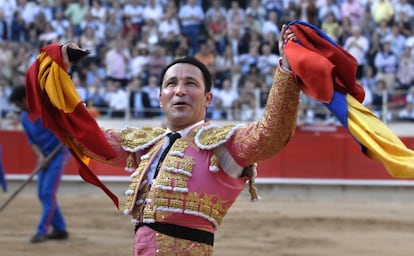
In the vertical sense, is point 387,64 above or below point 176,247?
below

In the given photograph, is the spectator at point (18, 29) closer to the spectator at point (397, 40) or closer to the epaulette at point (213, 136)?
the spectator at point (397, 40)

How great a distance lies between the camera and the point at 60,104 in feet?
9.90

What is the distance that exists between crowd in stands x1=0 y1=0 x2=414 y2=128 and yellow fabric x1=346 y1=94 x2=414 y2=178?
8759 millimetres

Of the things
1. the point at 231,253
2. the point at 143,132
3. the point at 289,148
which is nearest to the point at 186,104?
the point at 143,132

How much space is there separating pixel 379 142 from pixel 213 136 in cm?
57

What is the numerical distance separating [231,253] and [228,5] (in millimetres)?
7237

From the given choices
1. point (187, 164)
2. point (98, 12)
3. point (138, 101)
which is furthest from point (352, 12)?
point (187, 164)

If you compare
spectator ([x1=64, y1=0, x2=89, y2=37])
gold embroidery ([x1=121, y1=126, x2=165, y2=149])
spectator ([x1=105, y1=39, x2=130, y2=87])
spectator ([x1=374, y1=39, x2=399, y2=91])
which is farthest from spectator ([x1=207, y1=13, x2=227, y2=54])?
gold embroidery ([x1=121, y1=126, x2=165, y2=149])

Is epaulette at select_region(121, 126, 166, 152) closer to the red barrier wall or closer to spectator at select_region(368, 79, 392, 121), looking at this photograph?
the red barrier wall

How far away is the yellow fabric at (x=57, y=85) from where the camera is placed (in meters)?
3.00

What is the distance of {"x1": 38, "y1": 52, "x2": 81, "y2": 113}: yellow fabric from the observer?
3002 millimetres

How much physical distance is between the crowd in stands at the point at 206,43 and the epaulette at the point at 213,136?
27.8 ft

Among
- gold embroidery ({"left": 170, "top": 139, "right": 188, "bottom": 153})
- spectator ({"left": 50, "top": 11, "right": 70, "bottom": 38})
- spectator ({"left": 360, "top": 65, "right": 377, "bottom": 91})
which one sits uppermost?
gold embroidery ({"left": 170, "top": 139, "right": 188, "bottom": 153})

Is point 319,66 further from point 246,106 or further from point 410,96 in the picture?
point 410,96
